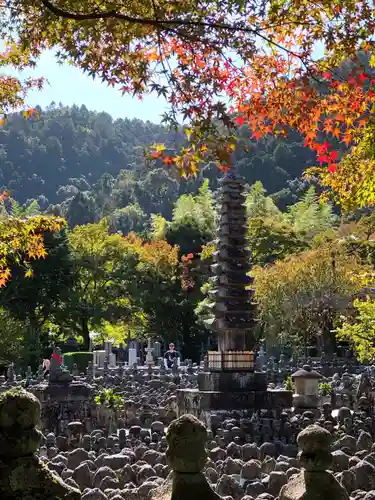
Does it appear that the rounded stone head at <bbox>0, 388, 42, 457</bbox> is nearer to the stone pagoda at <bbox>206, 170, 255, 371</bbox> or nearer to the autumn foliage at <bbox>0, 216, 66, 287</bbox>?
the autumn foliage at <bbox>0, 216, 66, 287</bbox>

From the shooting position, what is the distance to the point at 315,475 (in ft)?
15.2

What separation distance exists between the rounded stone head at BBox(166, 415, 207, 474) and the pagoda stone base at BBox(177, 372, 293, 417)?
1580 centimetres

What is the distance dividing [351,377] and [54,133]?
133 m

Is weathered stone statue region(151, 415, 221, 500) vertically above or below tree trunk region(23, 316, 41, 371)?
below

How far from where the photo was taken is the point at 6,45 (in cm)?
893

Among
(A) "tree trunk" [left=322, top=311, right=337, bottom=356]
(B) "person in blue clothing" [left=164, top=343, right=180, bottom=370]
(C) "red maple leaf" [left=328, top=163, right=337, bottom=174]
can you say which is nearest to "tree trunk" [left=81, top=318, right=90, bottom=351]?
(B) "person in blue clothing" [left=164, top=343, right=180, bottom=370]

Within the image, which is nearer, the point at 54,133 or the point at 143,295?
the point at 143,295

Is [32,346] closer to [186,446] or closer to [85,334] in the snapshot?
[85,334]

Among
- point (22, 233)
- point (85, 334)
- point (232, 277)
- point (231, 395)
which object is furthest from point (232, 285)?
point (85, 334)

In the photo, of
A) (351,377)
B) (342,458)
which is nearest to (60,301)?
(351,377)

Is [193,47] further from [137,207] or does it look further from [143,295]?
[137,207]

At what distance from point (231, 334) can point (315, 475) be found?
61.3ft

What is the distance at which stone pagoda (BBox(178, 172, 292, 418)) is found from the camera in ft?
67.2

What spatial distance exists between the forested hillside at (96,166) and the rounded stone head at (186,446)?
244 ft
